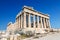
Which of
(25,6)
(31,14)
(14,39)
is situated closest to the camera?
(14,39)

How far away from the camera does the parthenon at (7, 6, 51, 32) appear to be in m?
28.1

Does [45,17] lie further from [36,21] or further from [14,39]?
[14,39]

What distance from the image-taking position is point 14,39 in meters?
12.0

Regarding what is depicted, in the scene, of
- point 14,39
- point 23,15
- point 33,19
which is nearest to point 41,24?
point 33,19

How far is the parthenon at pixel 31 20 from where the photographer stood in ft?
92.1

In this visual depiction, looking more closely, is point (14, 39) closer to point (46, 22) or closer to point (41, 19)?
Answer: point (41, 19)

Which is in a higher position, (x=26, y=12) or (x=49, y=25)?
(x=26, y=12)

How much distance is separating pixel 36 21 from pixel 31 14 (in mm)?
4241

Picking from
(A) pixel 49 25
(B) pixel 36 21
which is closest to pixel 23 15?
(B) pixel 36 21

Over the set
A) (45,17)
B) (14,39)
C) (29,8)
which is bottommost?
(14,39)

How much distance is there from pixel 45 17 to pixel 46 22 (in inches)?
80.2

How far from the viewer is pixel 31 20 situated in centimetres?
3359

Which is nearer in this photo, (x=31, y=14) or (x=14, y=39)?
(x=14, y=39)

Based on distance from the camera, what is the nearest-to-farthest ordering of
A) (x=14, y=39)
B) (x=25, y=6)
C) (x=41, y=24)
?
(x=14, y=39)
(x=25, y=6)
(x=41, y=24)
